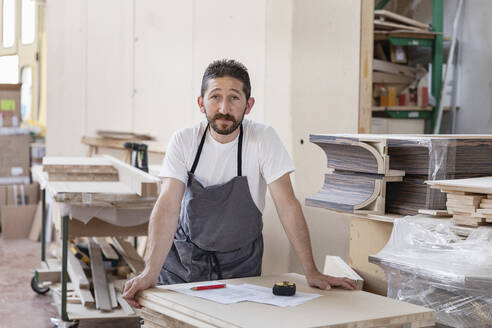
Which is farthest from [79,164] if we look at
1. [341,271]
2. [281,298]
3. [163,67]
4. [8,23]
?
[8,23]

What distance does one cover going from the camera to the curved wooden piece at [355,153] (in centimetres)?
280

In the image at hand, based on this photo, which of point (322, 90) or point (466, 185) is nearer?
point (466, 185)

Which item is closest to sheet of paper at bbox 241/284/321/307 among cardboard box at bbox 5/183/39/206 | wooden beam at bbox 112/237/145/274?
wooden beam at bbox 112/237/145/274

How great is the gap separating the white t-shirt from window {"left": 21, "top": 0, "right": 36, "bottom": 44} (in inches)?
373

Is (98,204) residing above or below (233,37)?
below

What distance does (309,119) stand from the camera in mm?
4488

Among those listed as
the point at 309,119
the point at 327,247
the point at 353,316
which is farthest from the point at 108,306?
the point at 353,316

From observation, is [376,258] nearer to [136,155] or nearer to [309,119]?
[309,119]

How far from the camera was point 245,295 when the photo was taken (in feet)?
7.59

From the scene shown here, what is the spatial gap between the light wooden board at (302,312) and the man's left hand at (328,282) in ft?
0.28

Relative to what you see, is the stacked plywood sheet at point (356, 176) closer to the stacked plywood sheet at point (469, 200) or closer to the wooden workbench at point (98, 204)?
the stacked plywood sheet at point (469, 200)

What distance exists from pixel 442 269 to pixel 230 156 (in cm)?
109

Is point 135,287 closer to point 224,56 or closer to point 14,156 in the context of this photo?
point 224,56

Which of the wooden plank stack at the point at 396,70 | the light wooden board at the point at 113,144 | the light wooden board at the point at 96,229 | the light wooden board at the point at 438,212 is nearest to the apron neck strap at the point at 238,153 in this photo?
the light wooden board at the point at 438,212
